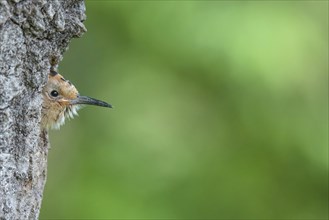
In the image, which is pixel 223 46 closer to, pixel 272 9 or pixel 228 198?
pixel 272 9

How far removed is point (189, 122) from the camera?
722cm

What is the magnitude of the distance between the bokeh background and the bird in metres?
2.22

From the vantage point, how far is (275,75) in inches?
240

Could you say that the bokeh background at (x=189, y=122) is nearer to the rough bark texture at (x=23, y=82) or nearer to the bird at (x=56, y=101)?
the bird at (x=56, y=101)

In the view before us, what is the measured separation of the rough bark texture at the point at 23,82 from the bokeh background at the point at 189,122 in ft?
9.54

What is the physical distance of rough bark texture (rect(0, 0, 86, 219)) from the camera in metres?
3.13

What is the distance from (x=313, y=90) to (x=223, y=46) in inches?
32.5

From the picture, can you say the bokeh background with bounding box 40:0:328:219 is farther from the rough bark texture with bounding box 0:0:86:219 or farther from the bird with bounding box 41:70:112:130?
the rough bark texture with bounding box 0:0:86:219

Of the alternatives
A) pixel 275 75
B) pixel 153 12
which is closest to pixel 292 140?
pixel 275 75

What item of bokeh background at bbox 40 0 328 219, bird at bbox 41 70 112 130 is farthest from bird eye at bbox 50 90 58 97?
bokeh background at bbox 40 0 328 219

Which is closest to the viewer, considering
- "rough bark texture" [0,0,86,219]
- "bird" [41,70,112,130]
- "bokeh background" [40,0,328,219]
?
"rough bark texture" [0,0,86,219]

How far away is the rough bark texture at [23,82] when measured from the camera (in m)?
3.13

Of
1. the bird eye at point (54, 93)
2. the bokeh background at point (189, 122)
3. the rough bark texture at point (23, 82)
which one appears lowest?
the rough bark texture at point (23, 82)

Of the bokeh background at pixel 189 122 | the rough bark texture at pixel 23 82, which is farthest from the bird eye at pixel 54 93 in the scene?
the bokeh background at pixel 189 122
